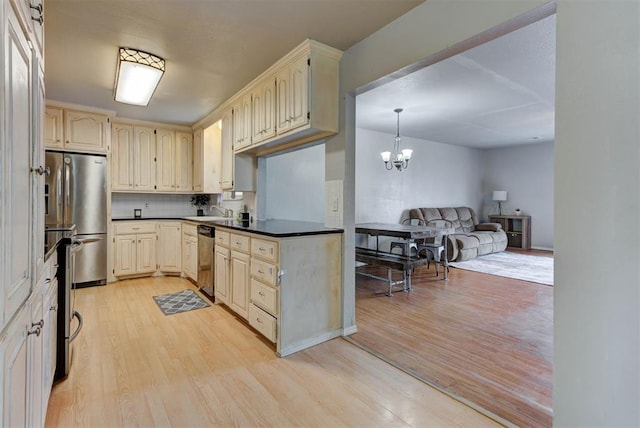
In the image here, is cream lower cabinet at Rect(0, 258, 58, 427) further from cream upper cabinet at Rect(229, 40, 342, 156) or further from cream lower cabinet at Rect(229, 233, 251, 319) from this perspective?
cream upper cabinet at Rect(229, 40, 342, 156)

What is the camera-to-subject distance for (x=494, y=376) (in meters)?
2.14

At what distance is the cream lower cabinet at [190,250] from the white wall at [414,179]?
9.52 ft

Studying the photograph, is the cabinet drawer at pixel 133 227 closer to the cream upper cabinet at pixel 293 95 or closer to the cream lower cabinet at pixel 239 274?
the cream lower cabinet at pixel 239 274

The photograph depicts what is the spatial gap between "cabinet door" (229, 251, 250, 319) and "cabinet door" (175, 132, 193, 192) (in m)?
2.74

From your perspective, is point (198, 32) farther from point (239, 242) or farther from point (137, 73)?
point (239, 242)

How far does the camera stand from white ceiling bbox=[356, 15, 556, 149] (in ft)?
9.27

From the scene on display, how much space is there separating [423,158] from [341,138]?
483cm

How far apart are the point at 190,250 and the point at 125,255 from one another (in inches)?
40.0

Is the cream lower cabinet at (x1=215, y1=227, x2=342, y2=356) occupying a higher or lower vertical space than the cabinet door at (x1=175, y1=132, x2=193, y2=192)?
lower

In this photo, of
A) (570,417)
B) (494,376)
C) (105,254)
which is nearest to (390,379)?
(494,376)

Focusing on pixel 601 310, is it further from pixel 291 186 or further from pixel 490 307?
pixel 291 186

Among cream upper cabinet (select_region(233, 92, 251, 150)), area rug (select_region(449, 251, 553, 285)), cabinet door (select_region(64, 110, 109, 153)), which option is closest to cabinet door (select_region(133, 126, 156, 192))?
cabinet door (select_region(64, 110, 109, 153))

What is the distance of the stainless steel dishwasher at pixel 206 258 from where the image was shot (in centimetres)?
371

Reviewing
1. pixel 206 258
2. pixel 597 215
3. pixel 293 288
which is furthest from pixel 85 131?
pixel 597 215
